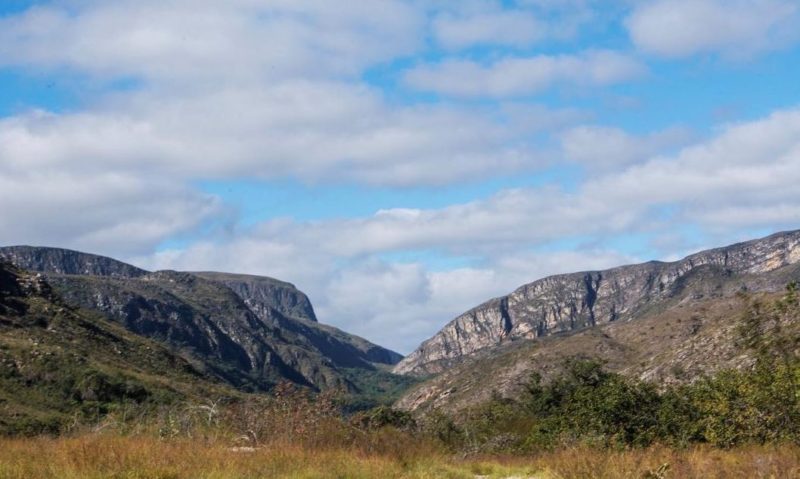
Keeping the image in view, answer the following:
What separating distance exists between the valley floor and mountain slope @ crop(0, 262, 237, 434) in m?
35.7

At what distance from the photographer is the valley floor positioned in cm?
959

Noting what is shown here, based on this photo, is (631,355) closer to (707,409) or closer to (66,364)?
(66,364)

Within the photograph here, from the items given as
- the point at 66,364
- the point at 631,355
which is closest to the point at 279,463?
the point at 66,364

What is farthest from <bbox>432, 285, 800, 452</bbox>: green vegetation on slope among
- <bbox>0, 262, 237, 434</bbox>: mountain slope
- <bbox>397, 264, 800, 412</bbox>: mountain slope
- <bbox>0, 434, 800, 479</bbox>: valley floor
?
<bbox>0, 262, 237, 434</bbox>: mountain slope

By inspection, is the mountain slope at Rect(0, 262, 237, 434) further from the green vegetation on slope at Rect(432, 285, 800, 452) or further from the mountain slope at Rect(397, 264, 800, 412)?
the mountain slope at Rect(397, 264, 800, 412)

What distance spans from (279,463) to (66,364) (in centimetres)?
6838

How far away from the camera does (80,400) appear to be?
64.2 meters

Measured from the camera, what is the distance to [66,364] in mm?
71375

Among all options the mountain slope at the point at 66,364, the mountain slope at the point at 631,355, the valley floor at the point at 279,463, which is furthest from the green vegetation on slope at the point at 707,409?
the mountain slope at the point at 66,364

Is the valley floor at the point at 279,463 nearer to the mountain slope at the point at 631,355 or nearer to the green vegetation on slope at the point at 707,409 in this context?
the green vegetation on slope at the point at 707,409

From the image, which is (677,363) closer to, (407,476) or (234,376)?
(407,476)

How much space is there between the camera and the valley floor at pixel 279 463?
9594 mm

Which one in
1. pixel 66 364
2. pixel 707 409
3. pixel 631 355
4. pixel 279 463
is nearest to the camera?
pixel 279 463

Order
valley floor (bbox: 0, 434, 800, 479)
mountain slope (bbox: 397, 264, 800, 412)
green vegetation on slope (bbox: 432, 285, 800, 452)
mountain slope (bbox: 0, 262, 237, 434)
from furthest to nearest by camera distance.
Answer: mountain slope (bbox: 0, 262, 237, 434), mountain slope (bbox: 397, 264, 800, 412), green vegetation on slope (bbox: 432, 285, 800, 452), valley floor (bbox: 0, 434, 800, 479)
